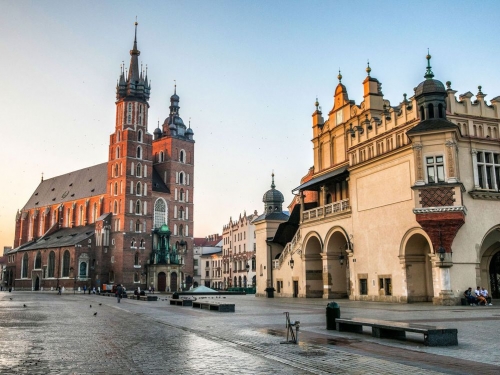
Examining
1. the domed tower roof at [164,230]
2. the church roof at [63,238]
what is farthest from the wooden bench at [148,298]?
the church roof at [63,238]

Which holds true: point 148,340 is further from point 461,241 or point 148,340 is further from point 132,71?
point 132,71

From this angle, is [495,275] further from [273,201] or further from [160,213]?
[160,213]

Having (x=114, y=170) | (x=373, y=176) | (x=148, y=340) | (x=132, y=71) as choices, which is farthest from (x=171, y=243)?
(x=148, y=340)

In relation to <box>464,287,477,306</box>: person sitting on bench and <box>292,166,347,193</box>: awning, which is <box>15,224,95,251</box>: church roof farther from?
<box>464,287,477,306</box>: person sitting on bench

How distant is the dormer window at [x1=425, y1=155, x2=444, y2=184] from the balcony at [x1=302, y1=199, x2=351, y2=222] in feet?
29.8

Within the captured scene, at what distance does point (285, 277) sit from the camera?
4769cm

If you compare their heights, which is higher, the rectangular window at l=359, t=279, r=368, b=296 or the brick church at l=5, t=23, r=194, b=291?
the brick church at l=5, t=23, r=194, b=291

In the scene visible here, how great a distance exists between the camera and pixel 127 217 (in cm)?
9450

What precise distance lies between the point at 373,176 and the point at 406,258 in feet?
20.4

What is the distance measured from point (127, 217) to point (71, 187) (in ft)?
92.9

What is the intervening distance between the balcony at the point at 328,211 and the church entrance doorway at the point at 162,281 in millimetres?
55248

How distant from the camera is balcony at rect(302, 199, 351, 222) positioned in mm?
38875

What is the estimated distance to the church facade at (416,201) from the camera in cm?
2928

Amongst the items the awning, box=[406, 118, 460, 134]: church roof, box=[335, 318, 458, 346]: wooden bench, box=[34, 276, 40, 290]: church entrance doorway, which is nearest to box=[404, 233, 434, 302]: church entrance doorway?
box=[406, 118, 460, 134]: church roof
